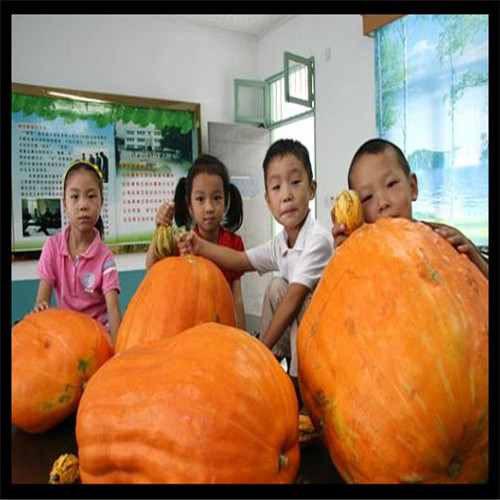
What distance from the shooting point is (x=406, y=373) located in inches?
13.3

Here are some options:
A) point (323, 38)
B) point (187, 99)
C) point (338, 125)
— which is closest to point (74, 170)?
point (338, 125)

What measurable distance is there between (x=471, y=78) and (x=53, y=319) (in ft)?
5.91

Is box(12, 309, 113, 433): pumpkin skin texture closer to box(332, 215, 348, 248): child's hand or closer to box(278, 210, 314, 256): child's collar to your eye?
box(332, 215, 348, 248): child's hand

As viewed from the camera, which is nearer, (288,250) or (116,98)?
→ (288,250)

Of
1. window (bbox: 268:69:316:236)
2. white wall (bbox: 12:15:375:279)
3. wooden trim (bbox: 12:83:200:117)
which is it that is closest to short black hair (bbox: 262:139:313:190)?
white wall (bbox: 12:15:375:279)

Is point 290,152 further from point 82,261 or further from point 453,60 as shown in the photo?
point 453,60

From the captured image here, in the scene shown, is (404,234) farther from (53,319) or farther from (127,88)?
(127,88)

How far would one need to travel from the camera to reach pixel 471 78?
1.76 m

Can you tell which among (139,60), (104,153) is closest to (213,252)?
(104,153)

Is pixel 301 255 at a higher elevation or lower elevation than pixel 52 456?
higher

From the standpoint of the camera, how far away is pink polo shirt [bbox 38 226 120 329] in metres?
1.15

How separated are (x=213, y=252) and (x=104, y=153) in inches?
86.0

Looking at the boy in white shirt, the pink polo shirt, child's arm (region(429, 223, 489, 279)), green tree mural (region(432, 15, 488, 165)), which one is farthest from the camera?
green tree mural (region(432, 15, 488, 165))

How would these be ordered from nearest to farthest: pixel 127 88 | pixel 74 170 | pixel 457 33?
pixel 74 170
pixel 457 33
pixel 127 88
